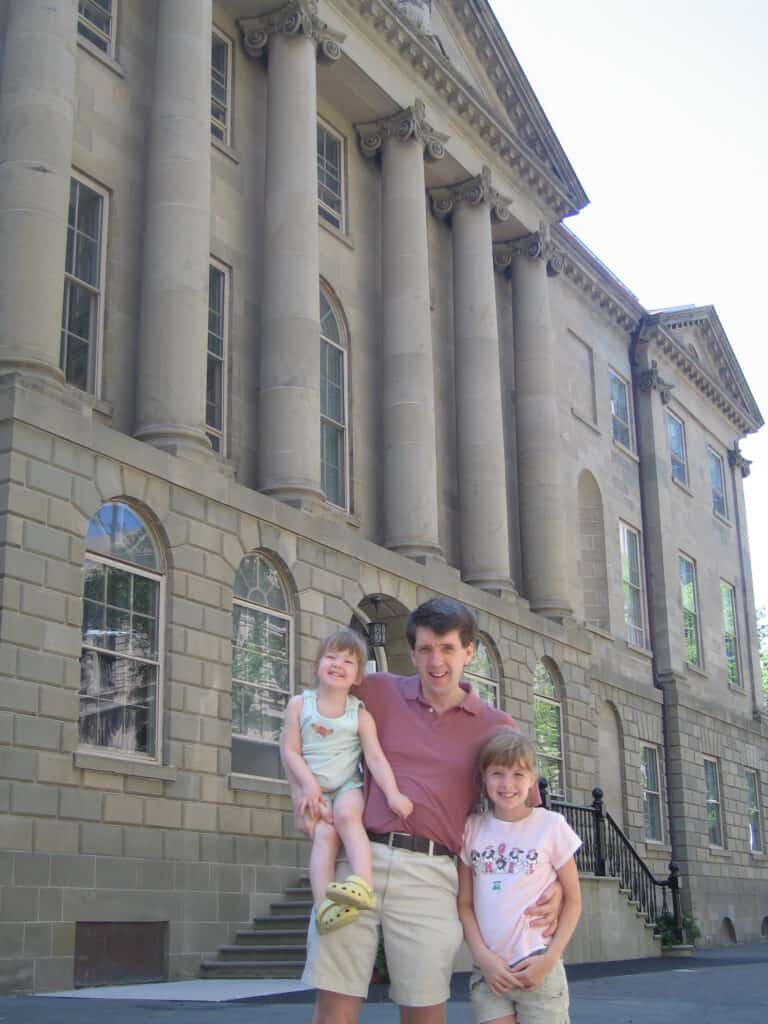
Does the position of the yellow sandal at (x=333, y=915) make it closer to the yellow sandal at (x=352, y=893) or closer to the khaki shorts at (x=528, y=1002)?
the yellow sandal at (x=352, y=893)

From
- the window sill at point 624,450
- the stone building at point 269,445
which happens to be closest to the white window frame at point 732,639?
the stone building at point 269,445

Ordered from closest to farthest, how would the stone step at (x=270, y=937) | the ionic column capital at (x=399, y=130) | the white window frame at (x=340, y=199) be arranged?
the stone step at (x=270, y=937), the white window frame at (x=340, y=199), the ionic column capital at (x=399, y=130)

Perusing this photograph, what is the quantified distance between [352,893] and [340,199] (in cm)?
2176

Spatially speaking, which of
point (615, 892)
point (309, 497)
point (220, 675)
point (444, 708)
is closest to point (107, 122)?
point (309, 497)

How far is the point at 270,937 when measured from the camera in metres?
16.9

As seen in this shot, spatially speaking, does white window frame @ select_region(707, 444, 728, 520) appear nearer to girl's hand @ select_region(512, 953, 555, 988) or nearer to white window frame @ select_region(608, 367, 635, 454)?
white window frame @ select_region(608, 367, 635, 454)

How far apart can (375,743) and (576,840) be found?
0.92m

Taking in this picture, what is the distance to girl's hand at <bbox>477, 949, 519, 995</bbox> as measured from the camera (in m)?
5.15

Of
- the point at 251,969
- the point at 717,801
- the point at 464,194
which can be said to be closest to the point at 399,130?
the point at 464,194

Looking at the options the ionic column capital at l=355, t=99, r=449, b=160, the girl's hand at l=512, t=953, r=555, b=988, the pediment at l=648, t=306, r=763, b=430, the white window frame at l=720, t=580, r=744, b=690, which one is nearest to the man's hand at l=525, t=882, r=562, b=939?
the girl's hand at l=512, t=953, r=555, b=988

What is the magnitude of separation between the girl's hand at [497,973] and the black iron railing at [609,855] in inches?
585

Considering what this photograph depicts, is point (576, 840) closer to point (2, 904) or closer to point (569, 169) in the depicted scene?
point (2, 904)

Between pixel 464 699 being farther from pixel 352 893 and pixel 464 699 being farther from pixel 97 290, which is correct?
pixel 97 290

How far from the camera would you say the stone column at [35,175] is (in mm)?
15938
